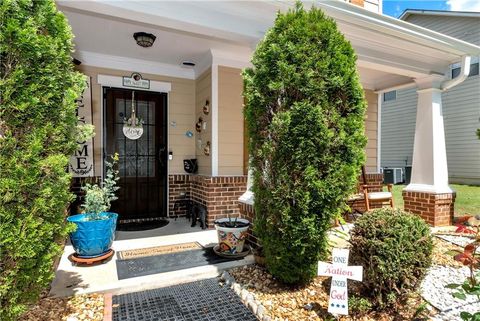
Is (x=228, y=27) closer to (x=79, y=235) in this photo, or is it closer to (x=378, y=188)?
(x=79, y=235)

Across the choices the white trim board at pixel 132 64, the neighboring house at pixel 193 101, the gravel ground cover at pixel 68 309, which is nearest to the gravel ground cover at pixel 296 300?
the gravel ground cover at pixel 68 309

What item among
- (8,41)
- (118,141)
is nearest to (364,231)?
(8,41)

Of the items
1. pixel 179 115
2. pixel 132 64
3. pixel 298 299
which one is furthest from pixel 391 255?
pixel 132 64

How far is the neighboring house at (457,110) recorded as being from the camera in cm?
959

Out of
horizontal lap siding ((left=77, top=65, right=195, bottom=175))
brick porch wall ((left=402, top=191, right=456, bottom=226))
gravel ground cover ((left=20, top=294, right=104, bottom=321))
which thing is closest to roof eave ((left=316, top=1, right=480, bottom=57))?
brick porch wall ((left=402, top=191, right=456, bottom=226))

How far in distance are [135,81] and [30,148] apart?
3386 millimetres

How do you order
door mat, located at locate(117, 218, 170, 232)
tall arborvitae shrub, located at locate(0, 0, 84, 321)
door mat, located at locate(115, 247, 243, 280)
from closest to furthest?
tall arborvitae shrub, located at locate(0, 0, 84, 321), door mat, located at locate(115, 247, 243, 280), door mat, located at locate(117, 218, 170, 232)

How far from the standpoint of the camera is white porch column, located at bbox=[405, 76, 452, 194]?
4725 mm

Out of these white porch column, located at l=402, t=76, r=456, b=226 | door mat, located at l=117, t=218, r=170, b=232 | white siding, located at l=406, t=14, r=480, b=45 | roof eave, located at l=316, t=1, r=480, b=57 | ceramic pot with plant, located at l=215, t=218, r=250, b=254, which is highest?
white siding, located at l=406, t=14, r=480, b=45

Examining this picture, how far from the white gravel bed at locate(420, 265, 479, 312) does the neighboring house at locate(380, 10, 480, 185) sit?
846cm

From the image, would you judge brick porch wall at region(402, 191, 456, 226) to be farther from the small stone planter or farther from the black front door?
the black front door

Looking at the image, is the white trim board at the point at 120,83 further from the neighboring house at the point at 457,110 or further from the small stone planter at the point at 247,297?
the neighboring house at the point at 457,110

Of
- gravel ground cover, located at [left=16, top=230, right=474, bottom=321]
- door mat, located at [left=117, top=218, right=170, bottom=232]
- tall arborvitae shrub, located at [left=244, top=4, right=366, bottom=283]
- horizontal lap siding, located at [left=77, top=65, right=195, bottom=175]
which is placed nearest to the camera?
gravel ground cover, located at [left=16, top=230, right=474, bottom=321]

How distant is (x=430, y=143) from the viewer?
4.77 meters
